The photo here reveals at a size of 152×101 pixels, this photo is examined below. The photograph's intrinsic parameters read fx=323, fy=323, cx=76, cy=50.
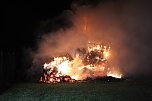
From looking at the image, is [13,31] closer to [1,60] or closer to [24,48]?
[24,48]

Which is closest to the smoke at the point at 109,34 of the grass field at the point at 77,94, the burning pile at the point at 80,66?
the burning pile at the point at 80,66

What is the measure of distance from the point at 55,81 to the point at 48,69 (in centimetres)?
239

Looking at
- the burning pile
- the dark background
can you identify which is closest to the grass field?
the burning pile

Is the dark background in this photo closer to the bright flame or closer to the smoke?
the smoke

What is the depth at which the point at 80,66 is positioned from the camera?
3794cm

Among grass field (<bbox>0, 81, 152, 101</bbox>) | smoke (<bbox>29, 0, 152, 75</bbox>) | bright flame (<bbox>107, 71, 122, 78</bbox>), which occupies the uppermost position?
smoke (<bbox>29, 0, 152, 75</bbox>)

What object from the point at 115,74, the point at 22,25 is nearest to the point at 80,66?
the point at 115,74

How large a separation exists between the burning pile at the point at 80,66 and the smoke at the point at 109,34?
4.36ft

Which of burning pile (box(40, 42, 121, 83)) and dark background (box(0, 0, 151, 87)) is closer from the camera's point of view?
burning pile (box(40, 42, 121, 83))

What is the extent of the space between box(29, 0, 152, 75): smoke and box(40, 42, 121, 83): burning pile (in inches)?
52.3

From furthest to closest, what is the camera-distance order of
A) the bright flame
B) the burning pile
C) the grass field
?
the bright flame
the burning pile
the grass field

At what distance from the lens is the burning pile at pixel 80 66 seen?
35409mm

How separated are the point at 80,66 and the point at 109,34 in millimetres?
8902

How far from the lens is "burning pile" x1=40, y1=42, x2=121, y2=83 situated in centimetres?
3541
